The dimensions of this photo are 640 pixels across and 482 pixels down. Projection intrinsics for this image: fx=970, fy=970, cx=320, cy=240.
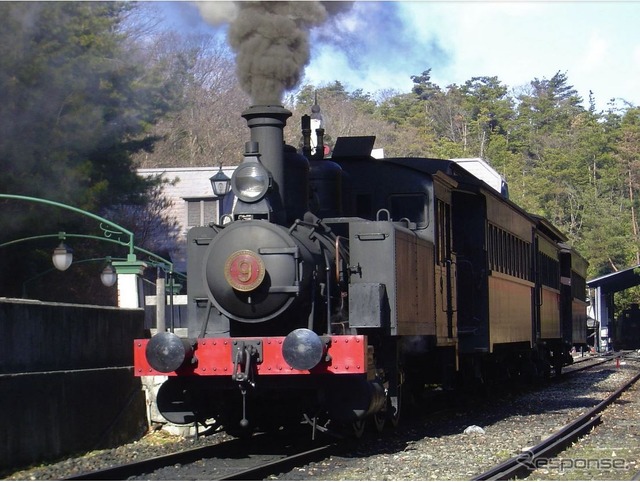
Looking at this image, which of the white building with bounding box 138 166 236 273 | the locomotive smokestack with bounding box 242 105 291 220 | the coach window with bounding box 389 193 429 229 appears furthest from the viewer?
the white building with bounding box 138 166 236 273

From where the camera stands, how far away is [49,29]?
18609mm

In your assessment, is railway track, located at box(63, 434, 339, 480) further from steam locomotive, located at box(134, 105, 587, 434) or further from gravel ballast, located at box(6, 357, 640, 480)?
steam locomotive, located at box(134, 105, 587, 434)

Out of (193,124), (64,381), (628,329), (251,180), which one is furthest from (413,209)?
(628,329)

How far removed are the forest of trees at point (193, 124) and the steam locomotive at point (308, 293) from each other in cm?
814

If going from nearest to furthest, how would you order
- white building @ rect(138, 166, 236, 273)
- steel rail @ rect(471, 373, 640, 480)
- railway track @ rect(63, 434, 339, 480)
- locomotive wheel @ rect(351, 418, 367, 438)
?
1. steel rail @ rect(471, 373, 640, 480)
2. railway track @ rect(63, 434, 339, 480)
3. locomotive wheel @ rect(351, 418, 367, 438)
4. white building @ rect(138, 166, 236, 273)

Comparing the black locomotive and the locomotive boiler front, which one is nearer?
the locomotive boiler front

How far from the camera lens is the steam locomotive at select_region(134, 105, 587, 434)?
9.30 m

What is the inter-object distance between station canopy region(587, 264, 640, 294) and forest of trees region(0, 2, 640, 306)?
6.41 meters

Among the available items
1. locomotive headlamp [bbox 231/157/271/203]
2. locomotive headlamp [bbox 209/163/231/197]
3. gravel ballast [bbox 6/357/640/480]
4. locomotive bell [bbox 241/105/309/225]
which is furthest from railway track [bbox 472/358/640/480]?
locomotive headlamp [bbox 209/163/231/197]

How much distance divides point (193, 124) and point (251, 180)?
38.0m

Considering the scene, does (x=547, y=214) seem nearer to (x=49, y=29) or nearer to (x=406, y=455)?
(x=49, y=29)

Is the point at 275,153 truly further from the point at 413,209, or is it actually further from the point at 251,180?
the point at 413,209

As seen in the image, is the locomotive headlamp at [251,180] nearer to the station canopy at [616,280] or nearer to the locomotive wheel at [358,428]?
the locomotive wheel at [358,428]

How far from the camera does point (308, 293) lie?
31.6 ft
